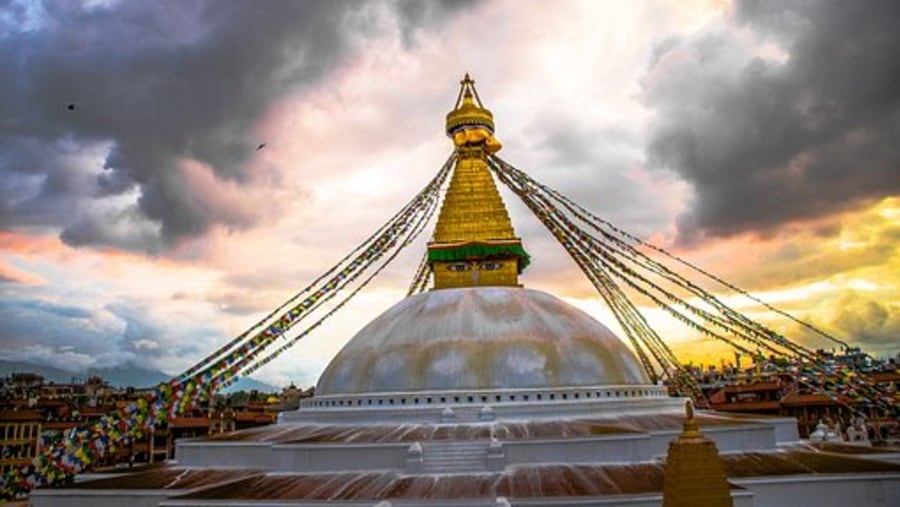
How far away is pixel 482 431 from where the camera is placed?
12.7 meters

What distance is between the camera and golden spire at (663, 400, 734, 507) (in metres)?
6.60

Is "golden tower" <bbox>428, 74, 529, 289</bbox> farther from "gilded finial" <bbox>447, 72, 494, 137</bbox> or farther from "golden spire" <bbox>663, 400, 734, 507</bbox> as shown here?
"golden spire" <bbox>663, 400, 734, 507</bbox>

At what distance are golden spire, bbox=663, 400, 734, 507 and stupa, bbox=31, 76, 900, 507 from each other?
320 cm

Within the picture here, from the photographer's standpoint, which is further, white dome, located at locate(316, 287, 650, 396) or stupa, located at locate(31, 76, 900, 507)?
white dome, located at locate(316, 287, 650, 396)

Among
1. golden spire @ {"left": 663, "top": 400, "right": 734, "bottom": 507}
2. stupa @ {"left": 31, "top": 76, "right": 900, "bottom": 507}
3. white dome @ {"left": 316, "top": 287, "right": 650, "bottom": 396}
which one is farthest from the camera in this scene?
white dome @ {"left": 316, "top": 287, "right": 650, "bottom": 396}

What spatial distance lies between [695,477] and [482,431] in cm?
640

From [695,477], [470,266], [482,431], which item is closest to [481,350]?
[482,431]

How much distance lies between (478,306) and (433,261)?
107 inches

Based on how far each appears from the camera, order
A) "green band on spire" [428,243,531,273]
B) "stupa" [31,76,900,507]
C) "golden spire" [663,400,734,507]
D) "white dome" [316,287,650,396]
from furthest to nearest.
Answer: "green band on spire" [428,243,531,273]
"white dome" [316,287,650,396]
"stupa" [31,76,900,507]
"golden spire" [663,400,734,507]

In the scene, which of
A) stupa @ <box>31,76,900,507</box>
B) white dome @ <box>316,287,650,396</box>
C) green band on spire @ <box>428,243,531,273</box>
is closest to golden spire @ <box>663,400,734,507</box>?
stupa @ <box>31,76,900,507</box>

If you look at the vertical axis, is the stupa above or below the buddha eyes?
below

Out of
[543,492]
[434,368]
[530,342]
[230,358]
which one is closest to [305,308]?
[230,358]

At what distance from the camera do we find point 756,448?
41.6ft

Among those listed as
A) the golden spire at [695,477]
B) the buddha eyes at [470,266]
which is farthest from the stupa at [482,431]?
the golden spire at [695,477]
